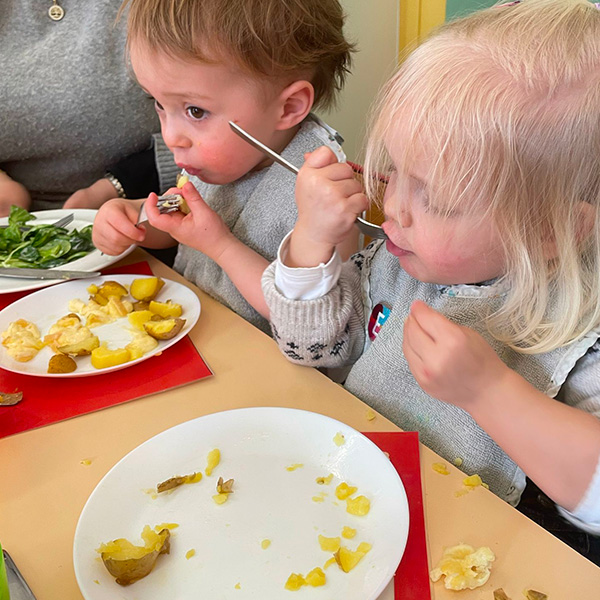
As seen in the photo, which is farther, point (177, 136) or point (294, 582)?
point (177, 136)

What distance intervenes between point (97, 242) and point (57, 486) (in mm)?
651

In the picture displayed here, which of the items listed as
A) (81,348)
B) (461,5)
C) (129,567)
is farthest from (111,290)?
(461,5)

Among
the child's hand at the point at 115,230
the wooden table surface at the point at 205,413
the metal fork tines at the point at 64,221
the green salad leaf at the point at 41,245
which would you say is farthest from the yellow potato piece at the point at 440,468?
the metal fork tines at the point at 64,221

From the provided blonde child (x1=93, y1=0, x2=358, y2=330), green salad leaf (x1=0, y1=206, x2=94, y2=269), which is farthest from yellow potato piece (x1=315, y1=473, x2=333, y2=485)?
green salad leaf (x1=0, y1=206, x2=94, y2=269)

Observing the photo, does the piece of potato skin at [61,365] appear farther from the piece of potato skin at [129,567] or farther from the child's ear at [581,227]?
the child's ear at [581,227]

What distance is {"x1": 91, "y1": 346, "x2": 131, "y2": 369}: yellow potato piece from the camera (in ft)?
3.02

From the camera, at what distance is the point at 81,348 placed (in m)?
0.96

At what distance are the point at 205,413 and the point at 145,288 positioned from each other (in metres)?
0.35

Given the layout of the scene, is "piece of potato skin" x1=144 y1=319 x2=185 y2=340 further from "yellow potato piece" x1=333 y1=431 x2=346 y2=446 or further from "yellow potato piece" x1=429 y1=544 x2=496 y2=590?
"yellow potato piece" x1=429 y1=544 x2=496 y2=590

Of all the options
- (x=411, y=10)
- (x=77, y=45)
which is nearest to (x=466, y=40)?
(x=77, y=45)

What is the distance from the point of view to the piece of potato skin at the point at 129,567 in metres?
0.59

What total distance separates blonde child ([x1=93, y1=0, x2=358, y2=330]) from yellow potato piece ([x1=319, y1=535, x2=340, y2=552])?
560 millimetres

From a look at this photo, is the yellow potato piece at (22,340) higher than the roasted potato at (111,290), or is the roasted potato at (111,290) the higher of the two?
the roasted potato at (111,290)

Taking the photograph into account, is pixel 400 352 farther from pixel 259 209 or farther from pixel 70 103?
pixel 70 103
